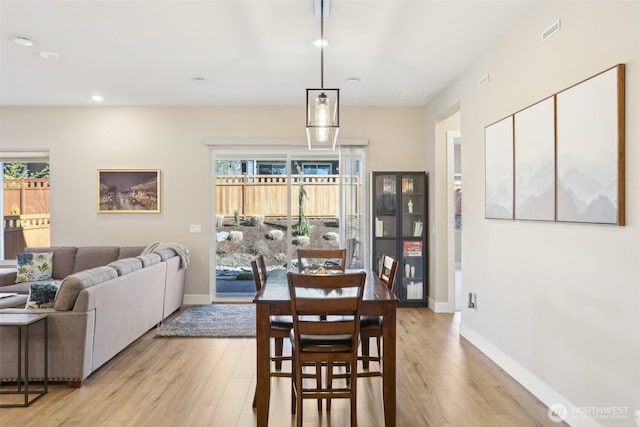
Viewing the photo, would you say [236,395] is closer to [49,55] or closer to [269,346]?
[269,346]

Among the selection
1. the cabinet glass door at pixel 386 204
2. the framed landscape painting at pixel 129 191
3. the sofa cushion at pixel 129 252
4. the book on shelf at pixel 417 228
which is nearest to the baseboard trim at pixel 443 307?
the book on shelf at pixel 417 228

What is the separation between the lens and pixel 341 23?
3.23m

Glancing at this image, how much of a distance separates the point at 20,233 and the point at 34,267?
143 cm

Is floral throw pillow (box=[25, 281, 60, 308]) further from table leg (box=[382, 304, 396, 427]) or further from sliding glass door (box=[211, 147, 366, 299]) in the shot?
sliding glass door (box=[211, 147, 366, 299])

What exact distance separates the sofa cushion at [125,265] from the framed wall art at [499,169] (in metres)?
3.40

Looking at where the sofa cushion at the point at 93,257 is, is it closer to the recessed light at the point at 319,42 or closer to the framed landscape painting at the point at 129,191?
the framed landscape painting at the point at 129,191

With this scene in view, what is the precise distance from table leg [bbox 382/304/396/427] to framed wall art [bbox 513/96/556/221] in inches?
50.7

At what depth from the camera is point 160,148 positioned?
19.1 ft

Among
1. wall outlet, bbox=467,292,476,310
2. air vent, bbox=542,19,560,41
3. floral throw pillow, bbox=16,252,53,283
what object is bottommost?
wall outlet, bbox=467,292,476,310

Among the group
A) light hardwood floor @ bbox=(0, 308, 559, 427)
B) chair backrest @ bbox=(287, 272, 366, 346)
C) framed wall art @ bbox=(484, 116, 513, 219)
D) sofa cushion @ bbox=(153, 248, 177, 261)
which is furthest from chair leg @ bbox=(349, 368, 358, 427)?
sofa cushion @ bbox=(153, 248, 177, 261)

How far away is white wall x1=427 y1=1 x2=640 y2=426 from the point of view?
2059 mm

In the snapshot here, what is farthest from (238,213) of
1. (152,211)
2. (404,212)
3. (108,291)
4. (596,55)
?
(596,55)

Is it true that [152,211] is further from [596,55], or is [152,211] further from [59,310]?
[596,55]

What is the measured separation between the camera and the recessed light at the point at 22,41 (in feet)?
11.5
